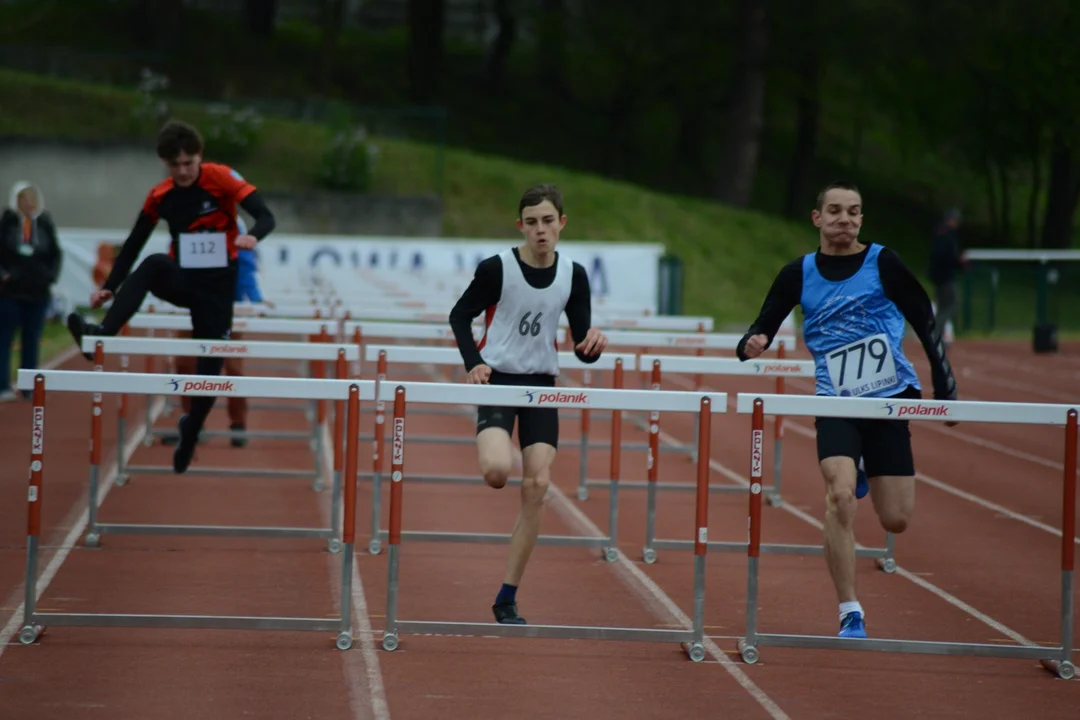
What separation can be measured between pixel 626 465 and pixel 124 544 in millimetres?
5088

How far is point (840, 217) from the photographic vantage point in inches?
264

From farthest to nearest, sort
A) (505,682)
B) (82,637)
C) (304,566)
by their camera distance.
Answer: (304,566) < (82,637) < (505,682)

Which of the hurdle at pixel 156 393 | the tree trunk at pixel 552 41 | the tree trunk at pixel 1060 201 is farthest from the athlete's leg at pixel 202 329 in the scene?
the tree trunk at pixel 552 41

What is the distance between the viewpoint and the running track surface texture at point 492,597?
19.4ft

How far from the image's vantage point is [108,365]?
18766 millimetres

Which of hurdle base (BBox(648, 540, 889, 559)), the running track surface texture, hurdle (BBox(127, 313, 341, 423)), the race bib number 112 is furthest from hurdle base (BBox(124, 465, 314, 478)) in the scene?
hurdle base (BBox(648, 540, 889, 559))

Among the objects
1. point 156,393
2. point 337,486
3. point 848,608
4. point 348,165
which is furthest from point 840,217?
point 348,165

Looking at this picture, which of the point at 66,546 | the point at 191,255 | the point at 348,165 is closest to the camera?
the point at 66,546

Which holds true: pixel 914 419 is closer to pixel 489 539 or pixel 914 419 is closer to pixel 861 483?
pixel 861 483

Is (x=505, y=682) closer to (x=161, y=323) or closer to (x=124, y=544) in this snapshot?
(x=124, y=544)

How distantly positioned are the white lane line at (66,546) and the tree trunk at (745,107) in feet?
91.6

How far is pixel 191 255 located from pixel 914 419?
4548mm

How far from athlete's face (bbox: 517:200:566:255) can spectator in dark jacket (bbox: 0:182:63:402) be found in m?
8.89

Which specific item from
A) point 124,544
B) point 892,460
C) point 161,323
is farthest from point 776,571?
point 161,323
